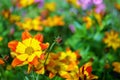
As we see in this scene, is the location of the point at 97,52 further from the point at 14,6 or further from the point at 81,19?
the point at 14,6

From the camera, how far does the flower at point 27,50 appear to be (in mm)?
1465

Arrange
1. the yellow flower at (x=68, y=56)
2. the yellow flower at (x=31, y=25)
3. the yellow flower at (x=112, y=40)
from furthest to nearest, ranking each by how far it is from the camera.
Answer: the yellow flower at (x=31, y=25)
the yellow flower at (x=112, y=40)
the yellow flower at (x=68, y=56)

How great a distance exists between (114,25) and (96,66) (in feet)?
3.28

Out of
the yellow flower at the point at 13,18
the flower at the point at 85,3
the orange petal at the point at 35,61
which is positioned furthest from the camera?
the flower at the point at 85,3

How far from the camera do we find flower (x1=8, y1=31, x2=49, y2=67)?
1465mm

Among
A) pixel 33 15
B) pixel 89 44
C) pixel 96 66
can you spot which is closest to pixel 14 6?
pixel 33 15

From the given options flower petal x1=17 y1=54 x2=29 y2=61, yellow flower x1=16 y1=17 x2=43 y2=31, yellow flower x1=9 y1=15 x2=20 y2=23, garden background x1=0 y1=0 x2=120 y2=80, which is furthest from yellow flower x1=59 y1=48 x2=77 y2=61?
yellow flower x1=9 y1=15 x2=20 y2=23

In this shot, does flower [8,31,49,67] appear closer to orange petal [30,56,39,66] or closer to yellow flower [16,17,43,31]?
orange petal [30,56,39,66]

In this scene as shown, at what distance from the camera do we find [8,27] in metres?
2.64

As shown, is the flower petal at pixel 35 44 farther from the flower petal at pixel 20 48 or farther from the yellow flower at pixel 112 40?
the yellow flower at pixel 112 40

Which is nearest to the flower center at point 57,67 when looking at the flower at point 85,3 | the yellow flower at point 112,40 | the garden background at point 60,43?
the garden background at point 60,43

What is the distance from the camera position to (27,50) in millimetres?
1528

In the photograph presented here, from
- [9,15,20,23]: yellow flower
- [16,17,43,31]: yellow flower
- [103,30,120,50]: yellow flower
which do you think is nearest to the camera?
[103,30,120,50]: yellow flower

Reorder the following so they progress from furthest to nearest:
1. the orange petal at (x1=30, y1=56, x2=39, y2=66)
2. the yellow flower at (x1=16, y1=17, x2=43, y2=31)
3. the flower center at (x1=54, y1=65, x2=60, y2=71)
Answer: the yellow flower at (x1=16, y1=17, x2=43, y2=31), the flower center at (x1=54, y1=65, x2=60, y2=71), the orange petal at (x1=30, y1=56, x2=39, y2=66)
